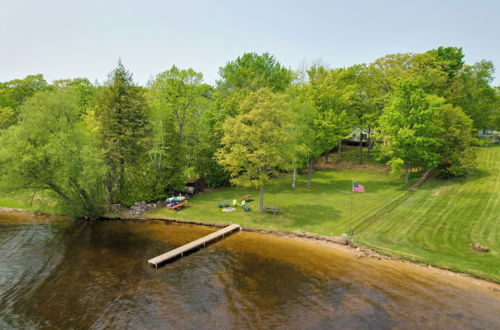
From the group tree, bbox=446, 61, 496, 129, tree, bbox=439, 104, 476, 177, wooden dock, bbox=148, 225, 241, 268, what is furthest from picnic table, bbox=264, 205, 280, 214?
tree, bbox=446, 61, 496, 129

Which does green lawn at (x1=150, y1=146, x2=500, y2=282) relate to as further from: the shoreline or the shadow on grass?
the shoreline

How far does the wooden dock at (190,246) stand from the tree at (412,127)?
77.8ft

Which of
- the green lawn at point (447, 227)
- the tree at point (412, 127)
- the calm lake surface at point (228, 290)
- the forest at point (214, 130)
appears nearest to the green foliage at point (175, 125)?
the forest at point (214, 130)

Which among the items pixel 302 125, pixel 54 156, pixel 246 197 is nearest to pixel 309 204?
pixel 246 197

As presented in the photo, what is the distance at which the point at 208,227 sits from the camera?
2833cm

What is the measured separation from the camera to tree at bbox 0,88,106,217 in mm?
27562

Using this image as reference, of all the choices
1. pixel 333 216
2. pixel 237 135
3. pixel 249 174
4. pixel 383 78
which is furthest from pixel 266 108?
pixel 383 78

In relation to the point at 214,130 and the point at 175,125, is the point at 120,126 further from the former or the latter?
the point at 214,130

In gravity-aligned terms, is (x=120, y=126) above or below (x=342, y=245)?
above

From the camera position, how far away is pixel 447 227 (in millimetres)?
24703

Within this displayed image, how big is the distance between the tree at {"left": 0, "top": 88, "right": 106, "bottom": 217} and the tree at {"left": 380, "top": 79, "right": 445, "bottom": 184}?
35220 millimetres

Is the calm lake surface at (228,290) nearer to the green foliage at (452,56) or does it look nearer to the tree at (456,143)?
the tree at (456,143)

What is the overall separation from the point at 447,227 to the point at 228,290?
19917 millimetres

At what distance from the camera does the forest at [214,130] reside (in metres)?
29.2
